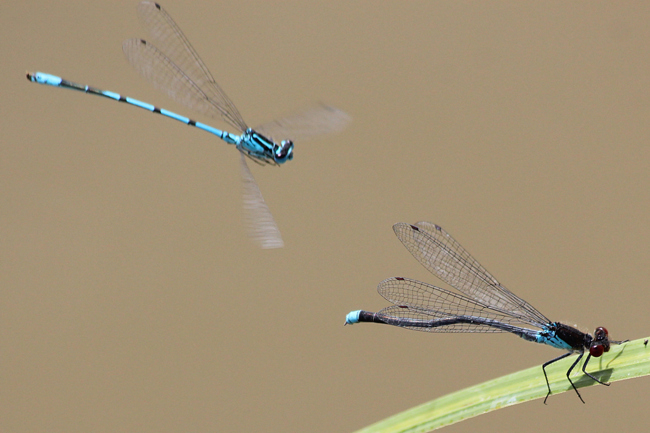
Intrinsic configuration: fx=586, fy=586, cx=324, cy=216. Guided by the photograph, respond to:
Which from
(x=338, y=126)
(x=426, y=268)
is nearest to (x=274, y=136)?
(x=338, y=126)

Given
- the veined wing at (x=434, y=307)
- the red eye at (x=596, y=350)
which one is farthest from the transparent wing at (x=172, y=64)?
the red eye at (x=596, y=350)

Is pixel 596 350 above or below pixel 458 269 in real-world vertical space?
below

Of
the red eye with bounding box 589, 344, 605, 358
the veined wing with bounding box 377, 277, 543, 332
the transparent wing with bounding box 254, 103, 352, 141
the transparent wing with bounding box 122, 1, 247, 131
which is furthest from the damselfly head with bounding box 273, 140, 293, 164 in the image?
the red eye with bounding box 589, 344, 605, 358

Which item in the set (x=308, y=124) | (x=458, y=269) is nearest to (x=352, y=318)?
(x=458, y=269)

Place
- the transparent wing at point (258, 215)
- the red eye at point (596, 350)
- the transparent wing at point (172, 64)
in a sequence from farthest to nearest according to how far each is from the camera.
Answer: the transparent wing at point (172, 64)
the red eye at point (596, 350)
the transparent wing at point (258, 215)

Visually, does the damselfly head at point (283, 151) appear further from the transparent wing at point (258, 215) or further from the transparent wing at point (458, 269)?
the transparent wing at point (458, 269)

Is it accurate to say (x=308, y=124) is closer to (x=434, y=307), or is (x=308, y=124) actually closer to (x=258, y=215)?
(x=258, y=215)

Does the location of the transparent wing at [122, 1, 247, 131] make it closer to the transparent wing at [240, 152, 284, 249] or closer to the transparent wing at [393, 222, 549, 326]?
the transparent wing at [240, 152, 284, 249]

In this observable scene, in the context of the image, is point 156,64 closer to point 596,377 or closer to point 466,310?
point 466,310
